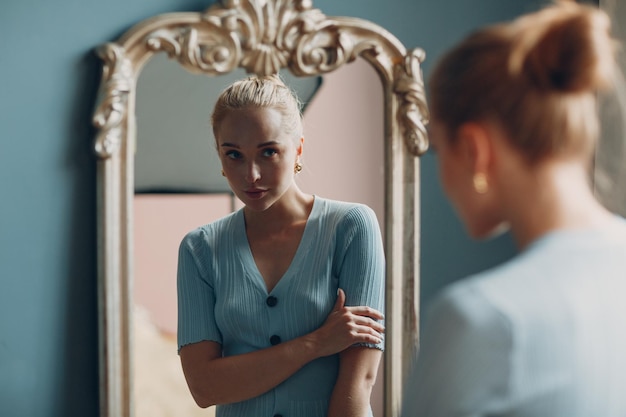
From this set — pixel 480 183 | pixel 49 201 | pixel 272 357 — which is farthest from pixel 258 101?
pixel 480 183

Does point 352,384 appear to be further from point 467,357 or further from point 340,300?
point 467,357

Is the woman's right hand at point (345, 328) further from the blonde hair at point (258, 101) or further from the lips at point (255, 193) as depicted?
the blonde hair at point (258, 101)

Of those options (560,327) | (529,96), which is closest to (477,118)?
(529,96)

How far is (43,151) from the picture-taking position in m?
1.98

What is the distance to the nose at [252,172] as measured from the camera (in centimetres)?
161

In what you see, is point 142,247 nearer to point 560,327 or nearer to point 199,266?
point 199,266

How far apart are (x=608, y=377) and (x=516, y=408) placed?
0.08 metres

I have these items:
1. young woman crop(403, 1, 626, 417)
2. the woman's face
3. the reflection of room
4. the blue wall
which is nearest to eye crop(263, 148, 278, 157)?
the woman's face

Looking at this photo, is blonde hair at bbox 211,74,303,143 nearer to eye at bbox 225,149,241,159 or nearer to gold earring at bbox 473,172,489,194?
eye at bbox 225,149,241,159

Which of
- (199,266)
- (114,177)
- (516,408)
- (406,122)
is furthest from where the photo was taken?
(406,122)

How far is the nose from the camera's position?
1613mm

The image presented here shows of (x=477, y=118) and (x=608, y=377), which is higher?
(x=477, y=118)

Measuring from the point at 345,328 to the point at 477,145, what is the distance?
89 centimetres

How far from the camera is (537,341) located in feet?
2.11
